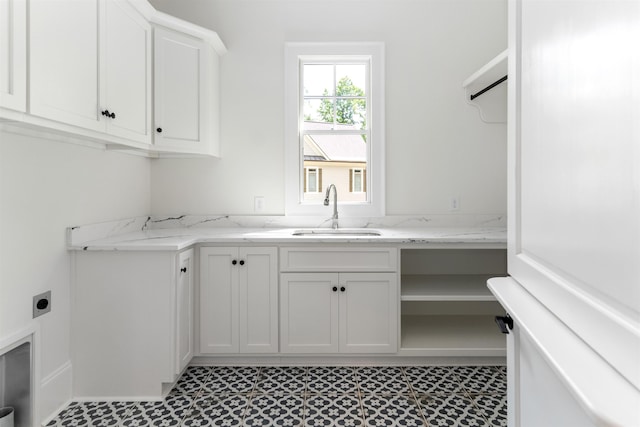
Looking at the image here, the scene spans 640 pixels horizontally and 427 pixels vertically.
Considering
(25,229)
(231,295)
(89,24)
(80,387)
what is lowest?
(80,387)

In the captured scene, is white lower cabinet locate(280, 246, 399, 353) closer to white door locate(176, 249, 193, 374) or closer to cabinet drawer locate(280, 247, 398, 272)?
cabinet drawer locate(280, 247, 398, 272)

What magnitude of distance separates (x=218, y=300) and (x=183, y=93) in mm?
1378

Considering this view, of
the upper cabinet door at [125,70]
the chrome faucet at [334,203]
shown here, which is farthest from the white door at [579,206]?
the chrome faucet at [334,203]

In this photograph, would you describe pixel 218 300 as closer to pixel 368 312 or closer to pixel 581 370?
pixel 368 312

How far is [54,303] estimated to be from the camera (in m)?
1.91

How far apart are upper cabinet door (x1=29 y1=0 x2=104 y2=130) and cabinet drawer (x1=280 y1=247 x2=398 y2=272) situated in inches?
49.3

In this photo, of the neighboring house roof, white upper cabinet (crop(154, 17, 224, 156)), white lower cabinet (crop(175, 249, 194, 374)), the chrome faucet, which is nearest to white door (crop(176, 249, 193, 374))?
white lower cabinet (crop(175, 249, 194, 374))

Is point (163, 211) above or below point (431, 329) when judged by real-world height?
above

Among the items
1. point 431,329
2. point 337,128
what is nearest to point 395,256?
point 431,329

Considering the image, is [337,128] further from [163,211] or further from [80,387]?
[80,387]

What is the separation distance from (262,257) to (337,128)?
126 cm

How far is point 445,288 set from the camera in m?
2.50

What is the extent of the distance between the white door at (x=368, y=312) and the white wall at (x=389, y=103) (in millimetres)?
797

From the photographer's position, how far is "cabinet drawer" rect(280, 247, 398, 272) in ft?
7.64
